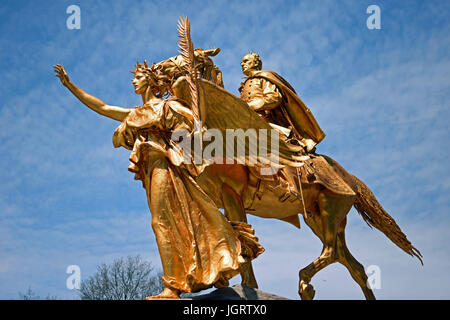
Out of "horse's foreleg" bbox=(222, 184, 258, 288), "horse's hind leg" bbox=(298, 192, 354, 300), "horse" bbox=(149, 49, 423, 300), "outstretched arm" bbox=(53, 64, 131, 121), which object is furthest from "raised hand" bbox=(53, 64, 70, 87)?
"horse's hind leg" bbox=(298, 192, 354, 300)

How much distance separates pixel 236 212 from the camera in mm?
5742

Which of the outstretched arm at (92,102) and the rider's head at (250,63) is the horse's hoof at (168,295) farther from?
the rider's head at (250,63)

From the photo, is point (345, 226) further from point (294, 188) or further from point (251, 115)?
point (251, 115)

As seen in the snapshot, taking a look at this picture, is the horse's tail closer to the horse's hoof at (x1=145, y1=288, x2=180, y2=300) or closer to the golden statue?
the golden statue

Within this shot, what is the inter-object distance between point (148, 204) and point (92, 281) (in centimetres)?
751

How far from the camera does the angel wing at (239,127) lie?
5.30 m

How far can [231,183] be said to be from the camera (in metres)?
5.75

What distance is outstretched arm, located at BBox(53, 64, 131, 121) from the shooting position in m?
5.41

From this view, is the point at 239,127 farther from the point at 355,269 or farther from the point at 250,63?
the point at 355,269

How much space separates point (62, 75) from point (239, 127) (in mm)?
1738

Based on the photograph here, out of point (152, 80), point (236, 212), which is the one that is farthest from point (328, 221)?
point (152, 80)

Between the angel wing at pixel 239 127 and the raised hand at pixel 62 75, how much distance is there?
103 cm

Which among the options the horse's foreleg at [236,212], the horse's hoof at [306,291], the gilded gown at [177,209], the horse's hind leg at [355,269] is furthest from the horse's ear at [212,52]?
the horse's hind leg at [355,269]
